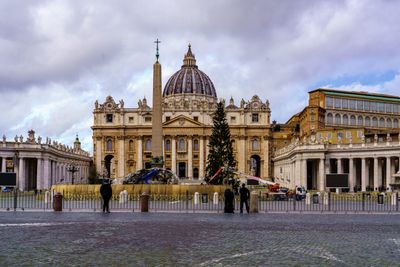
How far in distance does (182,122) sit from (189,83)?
91.0 ft

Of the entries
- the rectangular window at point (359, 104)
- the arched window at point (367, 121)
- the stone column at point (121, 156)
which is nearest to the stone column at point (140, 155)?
the stone column at point (121, 156)

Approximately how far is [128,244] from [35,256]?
125 inches

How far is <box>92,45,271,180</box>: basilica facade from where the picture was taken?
121562 millimetres

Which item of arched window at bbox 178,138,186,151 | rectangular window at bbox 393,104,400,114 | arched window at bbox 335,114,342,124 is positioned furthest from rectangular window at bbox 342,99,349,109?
arched window at bbox 178,138,186,151

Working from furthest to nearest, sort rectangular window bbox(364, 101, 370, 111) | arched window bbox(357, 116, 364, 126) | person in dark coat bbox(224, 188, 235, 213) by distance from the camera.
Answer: rectangular window bbox(364, 101, 370, 111) → arched window bbox(357, 116, 364, 126) → person in dark coat bbox(224, 188, 235, 213)

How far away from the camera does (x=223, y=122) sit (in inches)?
3263

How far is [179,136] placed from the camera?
4806 inches

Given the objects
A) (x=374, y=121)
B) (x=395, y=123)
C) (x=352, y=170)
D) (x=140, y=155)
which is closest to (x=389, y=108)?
(x=395, y=123)

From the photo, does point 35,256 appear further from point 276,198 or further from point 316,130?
point 316,130

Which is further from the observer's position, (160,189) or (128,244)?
(160,189)

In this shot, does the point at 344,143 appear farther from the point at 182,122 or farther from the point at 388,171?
the point at 182,122

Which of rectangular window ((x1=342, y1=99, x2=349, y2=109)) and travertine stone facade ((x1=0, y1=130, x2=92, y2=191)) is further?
rectangular window ((x1=342, y1=99, x2=349, y2=109))

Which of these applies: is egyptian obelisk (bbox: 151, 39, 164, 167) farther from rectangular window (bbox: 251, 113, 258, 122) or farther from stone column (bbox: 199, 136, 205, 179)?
rectangular window (bbox: 251, 113, 258, 122)

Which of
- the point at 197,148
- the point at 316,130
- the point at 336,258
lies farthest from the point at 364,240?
the point at 197,148
